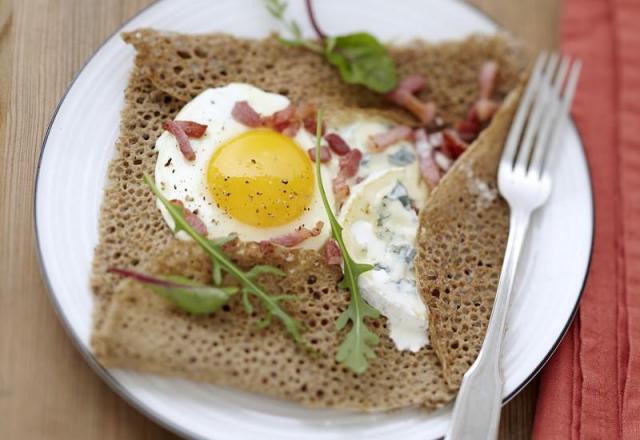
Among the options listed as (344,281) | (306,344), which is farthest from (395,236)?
(306,344)

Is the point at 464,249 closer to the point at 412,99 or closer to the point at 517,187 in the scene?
the point at 517,187

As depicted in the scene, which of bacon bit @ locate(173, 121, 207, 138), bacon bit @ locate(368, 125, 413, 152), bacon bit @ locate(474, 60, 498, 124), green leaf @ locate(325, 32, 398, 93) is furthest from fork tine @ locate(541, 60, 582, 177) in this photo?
bacon bit @ locate(173, 121, 207, 138)

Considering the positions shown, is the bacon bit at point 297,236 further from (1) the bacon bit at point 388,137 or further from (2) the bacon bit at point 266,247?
(1) the bacon bit at point 388,137

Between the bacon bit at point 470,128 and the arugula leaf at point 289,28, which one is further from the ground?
the arugula leaf at point 289,28

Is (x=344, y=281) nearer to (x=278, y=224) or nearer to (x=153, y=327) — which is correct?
(x=278, y=224)

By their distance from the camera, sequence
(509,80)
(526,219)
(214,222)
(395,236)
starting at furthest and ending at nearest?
(509,80) < (526,219) < (395,236) < (214,222)

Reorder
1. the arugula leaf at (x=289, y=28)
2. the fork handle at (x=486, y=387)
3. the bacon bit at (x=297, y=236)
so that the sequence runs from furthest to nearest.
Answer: the arugula leaf at (x=289, y=28), the bacon bit at (x=297, y=236), the fork handle at (x=486, y=387)

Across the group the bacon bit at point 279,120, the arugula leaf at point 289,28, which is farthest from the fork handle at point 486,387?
the arugula leaf at point 289,28
